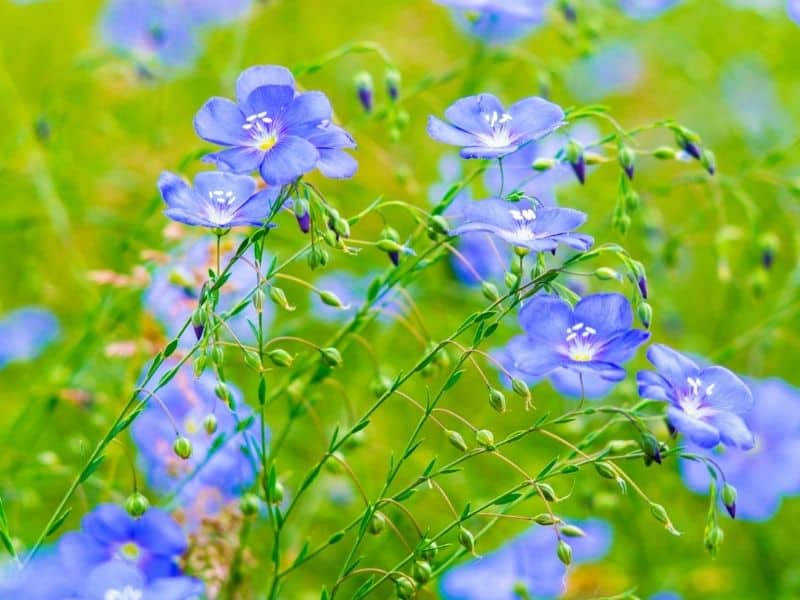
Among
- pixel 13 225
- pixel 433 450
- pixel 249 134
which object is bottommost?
pixel 249 134

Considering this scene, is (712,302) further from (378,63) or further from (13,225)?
(13,225)

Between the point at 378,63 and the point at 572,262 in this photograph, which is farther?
the point at 378,63

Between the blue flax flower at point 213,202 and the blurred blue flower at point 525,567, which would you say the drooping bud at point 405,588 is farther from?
the blurred blue flower at point 525,567

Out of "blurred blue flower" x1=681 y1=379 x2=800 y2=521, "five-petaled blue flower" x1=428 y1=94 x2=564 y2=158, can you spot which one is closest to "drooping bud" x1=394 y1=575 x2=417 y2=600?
"five-petaled blue flower" x1=428 y1=94 x2=564 y2=158

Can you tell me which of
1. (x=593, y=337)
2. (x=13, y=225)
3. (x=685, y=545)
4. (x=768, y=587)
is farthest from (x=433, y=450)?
(x=593, y=337)

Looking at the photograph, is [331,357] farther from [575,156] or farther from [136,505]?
[575,156]

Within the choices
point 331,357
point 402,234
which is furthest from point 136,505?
point 402,234

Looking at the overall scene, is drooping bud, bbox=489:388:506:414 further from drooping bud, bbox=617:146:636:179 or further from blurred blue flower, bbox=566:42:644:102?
blurred blue flower, bbox=566:42:644:102

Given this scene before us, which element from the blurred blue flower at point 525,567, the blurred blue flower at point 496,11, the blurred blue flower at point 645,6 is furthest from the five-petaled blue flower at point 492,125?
the blurred blue flower at point 645,6
